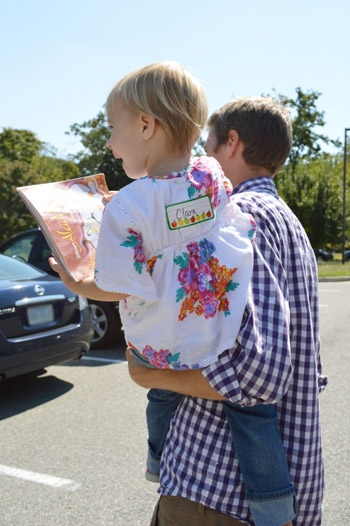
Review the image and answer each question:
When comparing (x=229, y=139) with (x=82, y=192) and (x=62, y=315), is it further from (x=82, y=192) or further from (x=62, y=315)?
(x=62, y=315)

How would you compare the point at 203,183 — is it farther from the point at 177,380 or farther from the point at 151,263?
the point at 177,380

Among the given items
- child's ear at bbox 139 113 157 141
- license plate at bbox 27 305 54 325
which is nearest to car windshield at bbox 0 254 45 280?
license plate at bbox 27 305 54 325

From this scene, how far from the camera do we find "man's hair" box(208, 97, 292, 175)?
1.46m

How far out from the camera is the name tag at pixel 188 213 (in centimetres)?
125

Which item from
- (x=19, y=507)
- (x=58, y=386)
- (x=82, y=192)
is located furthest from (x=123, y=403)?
(x=82, y=192)

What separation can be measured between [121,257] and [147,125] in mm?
356

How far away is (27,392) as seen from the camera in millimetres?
5461

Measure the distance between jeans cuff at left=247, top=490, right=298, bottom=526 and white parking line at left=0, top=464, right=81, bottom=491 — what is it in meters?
2.42

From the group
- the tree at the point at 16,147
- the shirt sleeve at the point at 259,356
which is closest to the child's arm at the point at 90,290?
the shirt sleeve at the point at 259,356

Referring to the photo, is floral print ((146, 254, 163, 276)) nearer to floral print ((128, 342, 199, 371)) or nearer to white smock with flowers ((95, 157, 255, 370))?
white smock with flowers ((95, 157, 255, 370))

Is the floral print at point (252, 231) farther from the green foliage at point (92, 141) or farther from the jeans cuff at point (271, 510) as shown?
the green foliage at point (92, 141)

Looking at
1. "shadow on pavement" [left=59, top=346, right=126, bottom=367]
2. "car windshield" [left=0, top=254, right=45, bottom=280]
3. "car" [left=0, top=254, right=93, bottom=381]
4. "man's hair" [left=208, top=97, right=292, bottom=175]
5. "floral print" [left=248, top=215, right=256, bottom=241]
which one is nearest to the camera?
"floral print" [left=248, top=215, right=256, bottom=241]

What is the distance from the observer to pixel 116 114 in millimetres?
1381

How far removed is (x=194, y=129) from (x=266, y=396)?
68 cm
